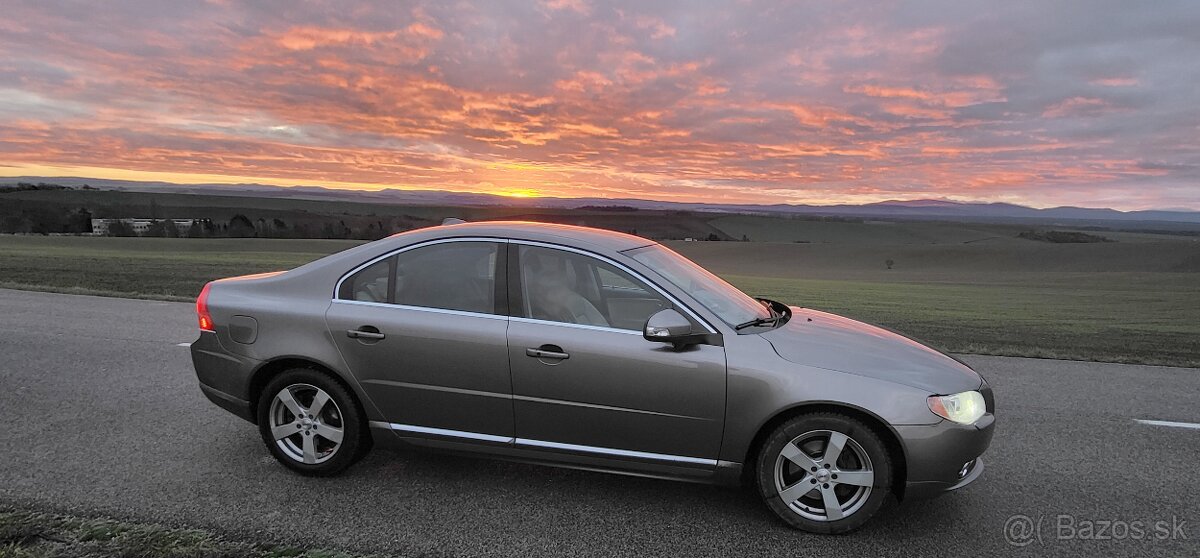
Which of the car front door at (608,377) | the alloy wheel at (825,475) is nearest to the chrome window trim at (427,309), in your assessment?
the car front door at (608,377)

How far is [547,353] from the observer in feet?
11.6

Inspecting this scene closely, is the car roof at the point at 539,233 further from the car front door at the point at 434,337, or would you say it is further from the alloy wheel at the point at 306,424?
the alloy wheel at the point at 306,424

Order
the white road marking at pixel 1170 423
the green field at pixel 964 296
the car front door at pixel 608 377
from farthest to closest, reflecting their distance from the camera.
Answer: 1. the green field at pixel 964 296
2. the white road marking at pixel 1170 423
3. the car front door at pixel 608 377

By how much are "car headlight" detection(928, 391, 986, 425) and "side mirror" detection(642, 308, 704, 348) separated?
1.25 meters

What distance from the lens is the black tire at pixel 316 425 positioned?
12.8 feet

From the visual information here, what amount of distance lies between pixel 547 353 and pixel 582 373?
217 millimetres

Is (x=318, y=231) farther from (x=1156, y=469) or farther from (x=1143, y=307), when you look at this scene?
(x=1156, y=469)

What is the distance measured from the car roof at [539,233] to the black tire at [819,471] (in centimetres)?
141

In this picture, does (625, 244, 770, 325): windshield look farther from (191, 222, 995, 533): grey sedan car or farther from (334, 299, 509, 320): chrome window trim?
(334, 299, 509, 320): chrome window trim

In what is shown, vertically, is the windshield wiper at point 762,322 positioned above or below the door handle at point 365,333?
above

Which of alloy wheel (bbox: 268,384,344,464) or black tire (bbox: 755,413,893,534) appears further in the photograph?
alloy wheel (bbox: 268,384,344,464)

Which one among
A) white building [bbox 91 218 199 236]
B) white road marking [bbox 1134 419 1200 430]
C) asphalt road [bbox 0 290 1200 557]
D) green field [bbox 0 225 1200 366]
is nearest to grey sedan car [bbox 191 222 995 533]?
asphalt road [bbox 0 290 1200 557]

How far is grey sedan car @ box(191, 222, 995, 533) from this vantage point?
3.35 m

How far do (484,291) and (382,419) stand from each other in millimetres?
980
